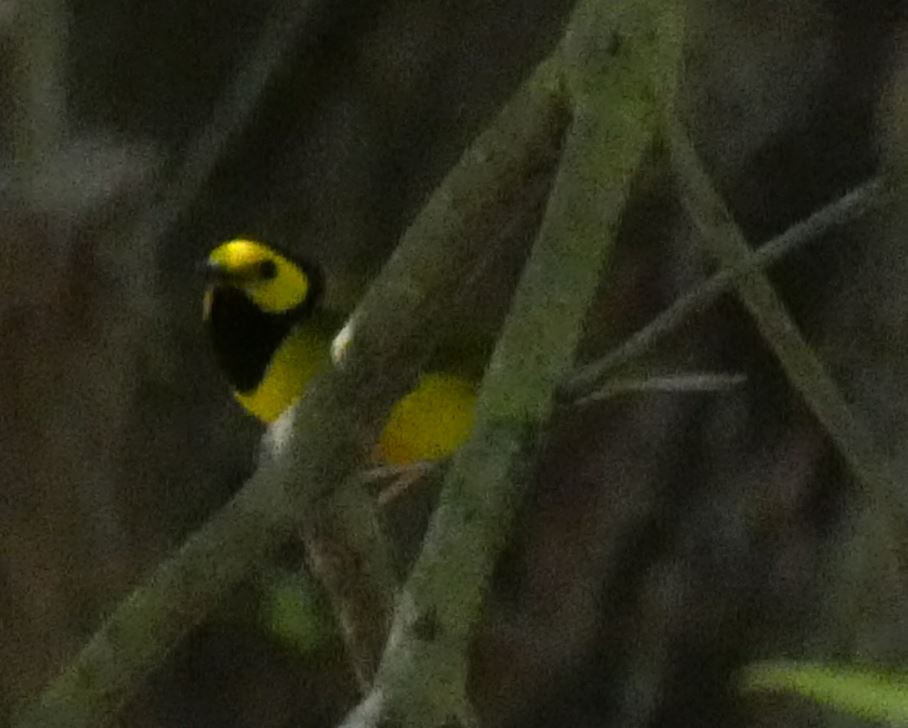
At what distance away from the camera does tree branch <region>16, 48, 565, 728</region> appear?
58 cm

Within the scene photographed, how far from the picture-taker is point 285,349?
38.8 inches

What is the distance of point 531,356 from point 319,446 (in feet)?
0.40

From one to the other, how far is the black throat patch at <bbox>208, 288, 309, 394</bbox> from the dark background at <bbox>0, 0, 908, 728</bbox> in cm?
28

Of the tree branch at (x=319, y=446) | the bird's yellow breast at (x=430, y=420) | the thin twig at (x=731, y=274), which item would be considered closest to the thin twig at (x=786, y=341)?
the thin twig at (x=731, y=274)

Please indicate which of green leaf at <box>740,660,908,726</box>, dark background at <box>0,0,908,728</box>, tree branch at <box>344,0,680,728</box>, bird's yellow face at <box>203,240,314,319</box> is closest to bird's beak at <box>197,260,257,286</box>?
bird's yellow face at <box>203,240,314,319</box>

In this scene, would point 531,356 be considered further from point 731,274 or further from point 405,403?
point 405,403

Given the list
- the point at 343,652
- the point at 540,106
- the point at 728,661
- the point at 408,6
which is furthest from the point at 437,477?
the point at 540,106

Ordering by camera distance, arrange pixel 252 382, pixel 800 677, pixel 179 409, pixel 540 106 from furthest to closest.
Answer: pixel 179 409 → pixel 252 382 → pixel 540 106 → pixel 800 677

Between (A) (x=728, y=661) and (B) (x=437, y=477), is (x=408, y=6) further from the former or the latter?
(A) (x=728, y=661)

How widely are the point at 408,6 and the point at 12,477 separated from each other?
0.61 meters

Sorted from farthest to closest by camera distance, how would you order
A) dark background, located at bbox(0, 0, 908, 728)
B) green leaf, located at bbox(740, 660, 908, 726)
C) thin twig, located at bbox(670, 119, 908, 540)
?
1. dark background, located at bbox(0, 0, 908, 728)
2. thin twig, located at bbox(670, 119, 908, 540)
3. green leaf, located at bbox(740, 660, 908, 726)

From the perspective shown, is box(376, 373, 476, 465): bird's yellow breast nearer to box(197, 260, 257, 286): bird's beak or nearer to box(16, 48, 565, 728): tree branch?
box(197, 260, 257, 286): bird's beak

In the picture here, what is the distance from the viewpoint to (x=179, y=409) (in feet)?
4.72

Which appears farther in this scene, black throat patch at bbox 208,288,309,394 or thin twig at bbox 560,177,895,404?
black throat patch at bbox 208,288,309,394
